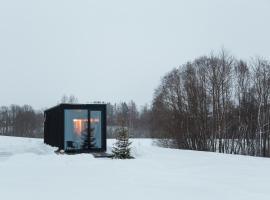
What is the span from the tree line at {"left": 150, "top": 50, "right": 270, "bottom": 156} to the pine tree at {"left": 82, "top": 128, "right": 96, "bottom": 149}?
71.1 feet

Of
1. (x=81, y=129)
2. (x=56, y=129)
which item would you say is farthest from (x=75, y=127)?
Answer: (x=56, y=129)

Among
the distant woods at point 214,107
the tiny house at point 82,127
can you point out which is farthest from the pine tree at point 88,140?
the distant woods at point 214,107

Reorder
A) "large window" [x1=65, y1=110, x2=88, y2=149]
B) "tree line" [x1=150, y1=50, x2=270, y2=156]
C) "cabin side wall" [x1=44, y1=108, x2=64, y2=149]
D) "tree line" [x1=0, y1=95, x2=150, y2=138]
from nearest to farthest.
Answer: "large window" [x1=65, y1=110, x2=88, y2=149] < "cabin side wall" [x1=44, y1=108, x2=64, y2=149] < "tree line" [x1=150, y1=50, x2=270, y2=156] < "tree line" [x1=0, y1=95, x2=150, y2=138]

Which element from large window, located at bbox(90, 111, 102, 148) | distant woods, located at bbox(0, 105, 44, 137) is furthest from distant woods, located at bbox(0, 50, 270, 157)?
distant woods, located at bbox(0, 105, 44, 137)

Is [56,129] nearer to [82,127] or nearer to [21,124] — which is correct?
[82,127]

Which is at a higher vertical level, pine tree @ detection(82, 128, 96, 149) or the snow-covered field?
pine tree @ detection(82, 128, 96, 149)

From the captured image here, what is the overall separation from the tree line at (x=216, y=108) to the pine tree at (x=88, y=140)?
853 inches

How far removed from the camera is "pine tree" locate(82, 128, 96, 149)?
2438 centimetres

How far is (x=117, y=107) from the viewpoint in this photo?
13138 cm

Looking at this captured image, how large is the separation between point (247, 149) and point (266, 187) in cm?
3533

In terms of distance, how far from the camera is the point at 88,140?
80.3 feet

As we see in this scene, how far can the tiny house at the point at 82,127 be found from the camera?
78.9 feet

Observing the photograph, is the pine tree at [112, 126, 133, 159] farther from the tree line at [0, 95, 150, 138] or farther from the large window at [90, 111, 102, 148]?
the tree line at [0, 95, 150, 138]

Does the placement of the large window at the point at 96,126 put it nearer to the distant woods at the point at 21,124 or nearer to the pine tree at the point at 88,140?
the pine tree at the point at 88,140
